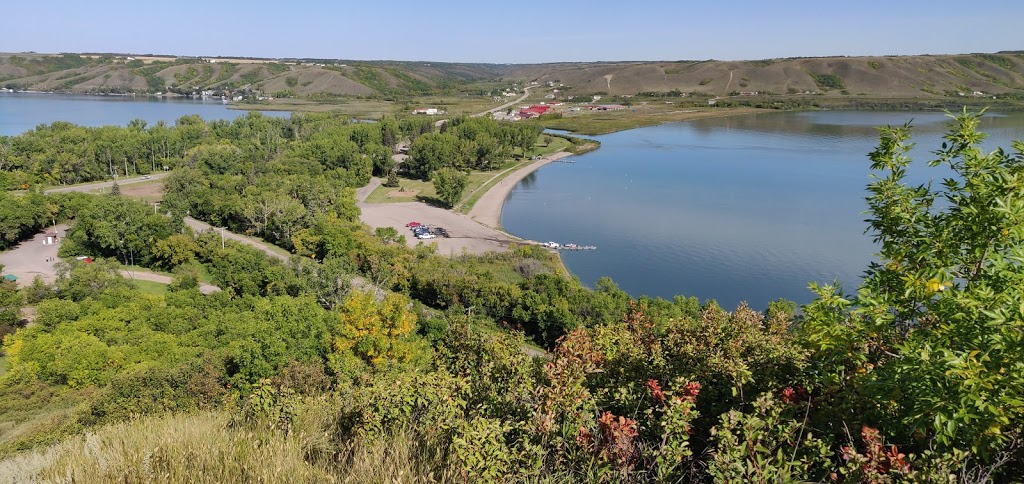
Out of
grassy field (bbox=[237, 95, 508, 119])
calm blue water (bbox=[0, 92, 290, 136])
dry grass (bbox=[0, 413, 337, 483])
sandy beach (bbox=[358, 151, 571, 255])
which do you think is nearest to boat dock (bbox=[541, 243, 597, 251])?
sandy beach (bbox=[358, 151, 571, 255])

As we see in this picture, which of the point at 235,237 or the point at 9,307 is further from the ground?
the point at 9,307

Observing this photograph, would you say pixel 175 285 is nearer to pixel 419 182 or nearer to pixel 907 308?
pixel 907 308

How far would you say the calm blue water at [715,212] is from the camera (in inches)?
1136

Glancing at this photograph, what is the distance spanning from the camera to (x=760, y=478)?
130 inches

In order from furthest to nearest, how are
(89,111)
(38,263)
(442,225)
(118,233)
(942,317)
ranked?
(89,111) → (442,225) → (118,233) → (38,263) → (942,317)

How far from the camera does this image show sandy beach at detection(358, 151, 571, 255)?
109 feet

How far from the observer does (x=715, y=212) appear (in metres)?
39.9

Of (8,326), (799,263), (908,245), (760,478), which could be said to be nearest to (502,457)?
(760,478)

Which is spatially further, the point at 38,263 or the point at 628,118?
the point at 628,118

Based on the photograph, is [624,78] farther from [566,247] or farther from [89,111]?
[566,247]

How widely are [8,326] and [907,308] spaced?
2350 centimetres

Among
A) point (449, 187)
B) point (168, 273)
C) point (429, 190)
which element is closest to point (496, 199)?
point (449, 187)

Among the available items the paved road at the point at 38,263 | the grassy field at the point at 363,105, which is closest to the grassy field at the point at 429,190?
the paved road at the point at 38,263

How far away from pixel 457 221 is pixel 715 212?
17.8 metres
